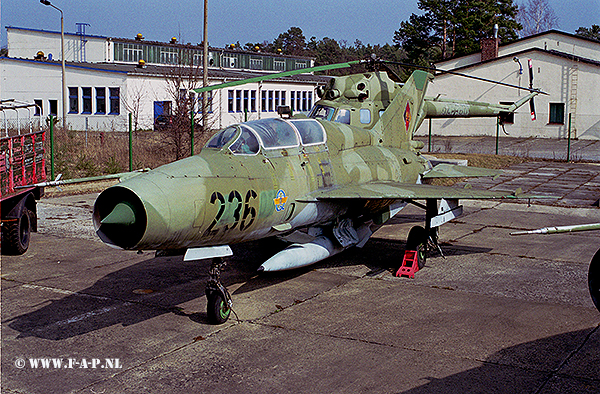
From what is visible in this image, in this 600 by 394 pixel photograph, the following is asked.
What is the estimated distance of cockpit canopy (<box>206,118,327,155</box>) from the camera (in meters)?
9.28

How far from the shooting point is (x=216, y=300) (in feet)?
28.0

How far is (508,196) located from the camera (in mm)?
11227

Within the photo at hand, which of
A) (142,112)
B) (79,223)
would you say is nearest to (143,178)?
(79,223)

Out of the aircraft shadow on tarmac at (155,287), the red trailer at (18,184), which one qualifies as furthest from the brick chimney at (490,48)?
the red trailer at (18,184)

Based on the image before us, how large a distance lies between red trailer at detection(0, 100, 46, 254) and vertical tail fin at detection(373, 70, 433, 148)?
7.23 metres

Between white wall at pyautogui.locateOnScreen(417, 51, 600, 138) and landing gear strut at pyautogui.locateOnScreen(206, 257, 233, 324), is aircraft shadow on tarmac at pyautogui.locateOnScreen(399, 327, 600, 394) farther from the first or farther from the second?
white wall at pyautogui.locateOnScreen(417, 51, 600, 138)

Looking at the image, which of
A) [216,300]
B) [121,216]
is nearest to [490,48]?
[216,300]

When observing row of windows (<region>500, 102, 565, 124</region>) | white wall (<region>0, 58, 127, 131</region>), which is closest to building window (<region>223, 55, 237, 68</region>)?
white wall (<region>0, 58, 127, 131</region>)

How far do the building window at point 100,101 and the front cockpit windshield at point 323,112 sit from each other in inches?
1337

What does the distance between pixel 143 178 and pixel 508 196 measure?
22.5ft

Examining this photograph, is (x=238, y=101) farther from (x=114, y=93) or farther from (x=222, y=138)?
(x=222, y=138)

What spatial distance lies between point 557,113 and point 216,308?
42.3 metres

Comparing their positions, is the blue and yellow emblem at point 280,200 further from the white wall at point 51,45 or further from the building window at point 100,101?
the white wall at point 51,45

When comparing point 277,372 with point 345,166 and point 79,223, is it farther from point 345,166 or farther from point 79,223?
point 79,223
